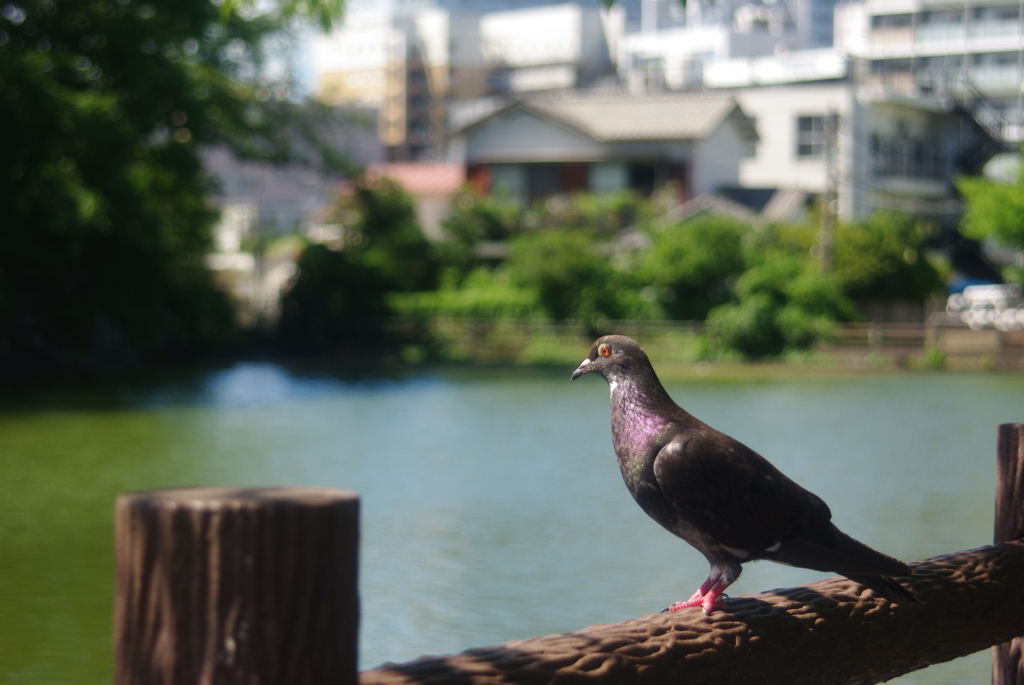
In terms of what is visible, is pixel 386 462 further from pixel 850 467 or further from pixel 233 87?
pixel 233 87

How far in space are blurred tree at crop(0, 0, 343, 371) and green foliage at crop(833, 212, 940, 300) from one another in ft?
48.2

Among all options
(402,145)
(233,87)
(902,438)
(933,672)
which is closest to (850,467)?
(902,438)

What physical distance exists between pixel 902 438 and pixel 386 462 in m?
6.73

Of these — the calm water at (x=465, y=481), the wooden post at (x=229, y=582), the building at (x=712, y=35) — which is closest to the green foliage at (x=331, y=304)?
the calm water at (x=465, y=481)

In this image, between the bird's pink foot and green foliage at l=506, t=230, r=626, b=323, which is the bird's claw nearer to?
the bird's pink foot

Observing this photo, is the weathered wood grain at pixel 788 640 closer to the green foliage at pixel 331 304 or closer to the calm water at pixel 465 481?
the calm water at pixel 465 481

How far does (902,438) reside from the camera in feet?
52.7

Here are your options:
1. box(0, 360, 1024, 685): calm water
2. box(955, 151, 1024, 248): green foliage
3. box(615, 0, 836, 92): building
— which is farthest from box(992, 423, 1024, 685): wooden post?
box(615, 0, 836, 92): building

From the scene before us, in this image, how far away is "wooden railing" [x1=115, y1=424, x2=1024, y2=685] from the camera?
4.15 feet

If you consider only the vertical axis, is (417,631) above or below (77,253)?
below

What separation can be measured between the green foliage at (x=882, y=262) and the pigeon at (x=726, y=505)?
28.4 m

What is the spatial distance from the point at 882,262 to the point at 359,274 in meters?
12.7

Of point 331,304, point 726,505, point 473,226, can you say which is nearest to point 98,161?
point 331,304

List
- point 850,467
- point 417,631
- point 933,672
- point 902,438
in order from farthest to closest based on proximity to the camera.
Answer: point 902,438
point 850,467
point 417,631
point 933,672
